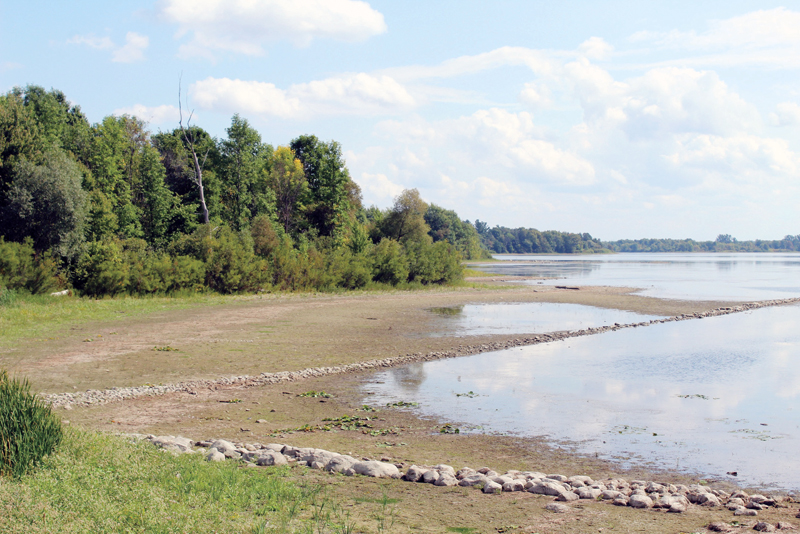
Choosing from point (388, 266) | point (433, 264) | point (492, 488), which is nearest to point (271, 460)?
point (492, 488)

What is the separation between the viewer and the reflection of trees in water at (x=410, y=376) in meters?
17.2

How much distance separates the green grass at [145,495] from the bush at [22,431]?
0.18m

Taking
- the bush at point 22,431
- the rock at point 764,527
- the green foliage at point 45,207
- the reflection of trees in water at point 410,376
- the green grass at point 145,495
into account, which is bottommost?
the reflection of trees in water at point 410,376

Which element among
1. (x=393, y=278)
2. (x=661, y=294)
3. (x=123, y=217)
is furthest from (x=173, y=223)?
(x=661, y=294)

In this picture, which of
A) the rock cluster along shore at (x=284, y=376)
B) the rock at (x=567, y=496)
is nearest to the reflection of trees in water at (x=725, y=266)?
the rock cluster along shore at (x=284, y=376)

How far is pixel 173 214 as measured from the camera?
174 feet

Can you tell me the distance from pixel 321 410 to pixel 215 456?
5.19 m

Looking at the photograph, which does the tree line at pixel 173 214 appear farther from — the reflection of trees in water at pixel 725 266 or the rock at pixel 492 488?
the reflection of trees in water at pixel 725 266

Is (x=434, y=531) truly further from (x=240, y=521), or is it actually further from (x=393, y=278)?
(x=393, y=278)

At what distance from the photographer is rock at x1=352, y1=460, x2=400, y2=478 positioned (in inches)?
353

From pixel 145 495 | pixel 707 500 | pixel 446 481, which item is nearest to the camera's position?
pixel 145 495

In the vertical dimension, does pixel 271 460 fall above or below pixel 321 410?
above

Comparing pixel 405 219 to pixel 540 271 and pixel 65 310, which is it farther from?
pixel 65 310

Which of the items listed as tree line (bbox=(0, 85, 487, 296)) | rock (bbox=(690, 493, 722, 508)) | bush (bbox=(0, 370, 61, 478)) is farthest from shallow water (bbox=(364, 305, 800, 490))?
tree line (bbox=(0, 85, 487, 296))
